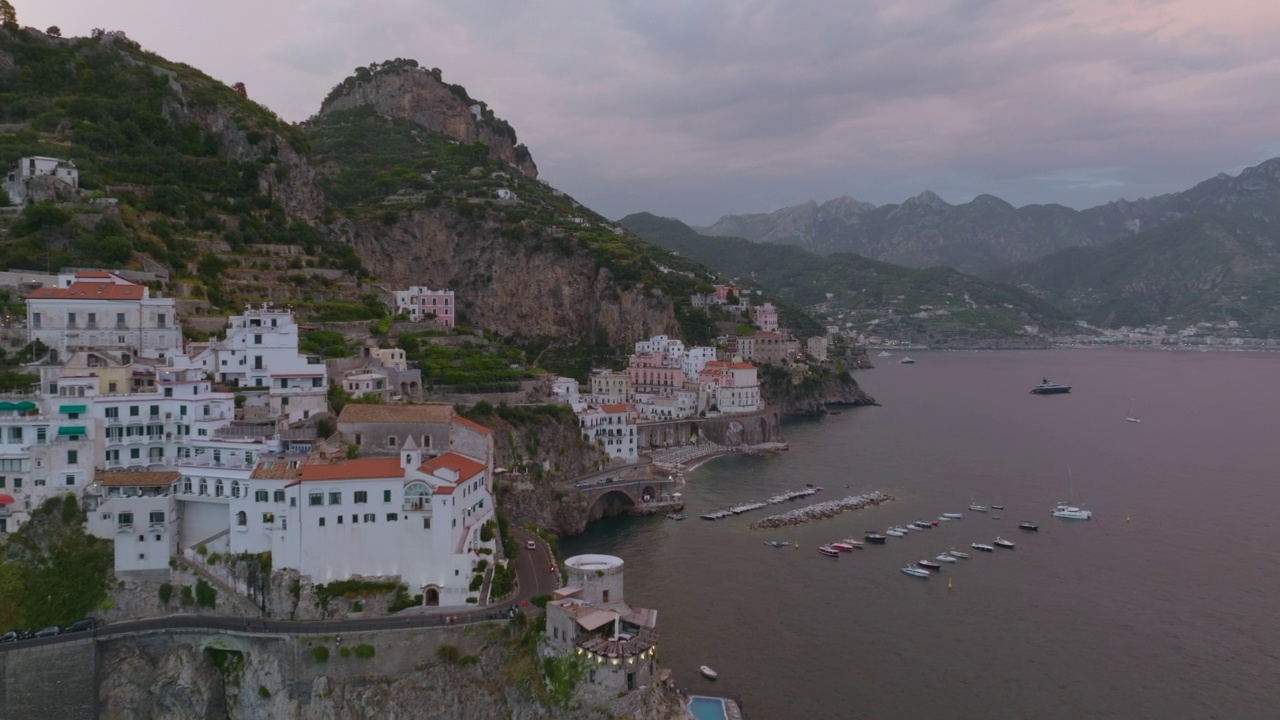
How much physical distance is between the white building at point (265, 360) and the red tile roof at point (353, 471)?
27.7 ft

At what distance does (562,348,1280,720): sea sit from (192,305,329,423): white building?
Answer: 53.9ft

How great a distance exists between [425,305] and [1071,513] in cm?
4750

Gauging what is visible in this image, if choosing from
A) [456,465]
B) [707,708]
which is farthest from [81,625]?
[707,708]

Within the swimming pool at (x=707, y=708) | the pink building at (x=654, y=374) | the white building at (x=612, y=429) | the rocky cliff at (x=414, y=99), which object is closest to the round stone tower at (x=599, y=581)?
the swimming pool at (x=707, y=708)

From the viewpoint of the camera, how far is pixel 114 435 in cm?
3131

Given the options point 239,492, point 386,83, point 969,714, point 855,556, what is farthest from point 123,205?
point 386,83

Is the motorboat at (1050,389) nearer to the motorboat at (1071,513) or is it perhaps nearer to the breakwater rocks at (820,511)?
the motorboat at (1071,513)

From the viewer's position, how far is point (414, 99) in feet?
418

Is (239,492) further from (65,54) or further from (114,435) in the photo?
(65,54)

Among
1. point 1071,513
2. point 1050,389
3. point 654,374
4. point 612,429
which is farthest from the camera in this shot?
point 1050,389

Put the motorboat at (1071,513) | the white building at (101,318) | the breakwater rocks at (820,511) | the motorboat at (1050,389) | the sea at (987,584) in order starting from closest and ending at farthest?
the sea at (987,584) → the white building at (101,318) → the breakwater rocks at (820,511) → the motorboat at (1071,513) → the motorboat at (1050,389)

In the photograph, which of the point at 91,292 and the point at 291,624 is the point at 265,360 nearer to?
the point at 91,292

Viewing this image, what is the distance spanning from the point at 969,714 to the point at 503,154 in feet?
403

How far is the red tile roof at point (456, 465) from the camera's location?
29344mm
